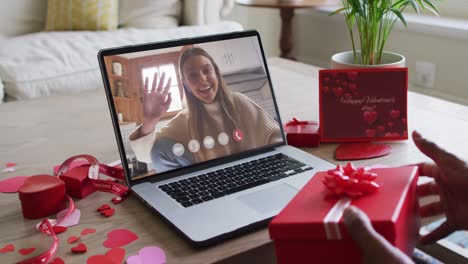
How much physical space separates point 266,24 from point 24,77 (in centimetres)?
185

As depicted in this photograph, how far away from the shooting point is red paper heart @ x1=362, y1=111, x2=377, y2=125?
3.26 ft

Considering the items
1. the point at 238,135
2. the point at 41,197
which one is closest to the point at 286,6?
the point at 238,135

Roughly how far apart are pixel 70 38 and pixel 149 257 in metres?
1.70

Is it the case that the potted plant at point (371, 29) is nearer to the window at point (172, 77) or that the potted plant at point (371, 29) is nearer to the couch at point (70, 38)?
the window at point (172, 77)

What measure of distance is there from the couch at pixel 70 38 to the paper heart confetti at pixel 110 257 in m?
1.25

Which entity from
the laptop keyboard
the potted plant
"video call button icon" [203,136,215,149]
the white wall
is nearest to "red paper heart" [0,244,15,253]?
the laptop keyboard

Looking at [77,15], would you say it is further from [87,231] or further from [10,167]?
[87,231]

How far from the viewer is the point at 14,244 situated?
0.68 m

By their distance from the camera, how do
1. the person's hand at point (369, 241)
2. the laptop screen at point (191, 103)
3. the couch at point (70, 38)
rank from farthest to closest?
the couch at point (70, 38) → the laptop screen at point (191, 103) → the person's hand at point (369, 241)

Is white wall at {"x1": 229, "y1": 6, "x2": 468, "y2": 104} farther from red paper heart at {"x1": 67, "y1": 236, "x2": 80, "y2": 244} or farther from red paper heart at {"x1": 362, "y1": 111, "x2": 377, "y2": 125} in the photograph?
red paper heart at {"x1": 67, "y1": 236, "x2": 80, "y2": 244}

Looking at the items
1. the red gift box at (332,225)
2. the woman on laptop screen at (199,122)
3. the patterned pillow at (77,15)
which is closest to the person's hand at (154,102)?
the woman on laptop screen at (199,122)

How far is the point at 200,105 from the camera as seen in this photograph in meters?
0.89

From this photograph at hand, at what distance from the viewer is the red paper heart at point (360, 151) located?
930 mm

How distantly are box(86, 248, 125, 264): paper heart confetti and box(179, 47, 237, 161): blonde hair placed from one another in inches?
9.7
